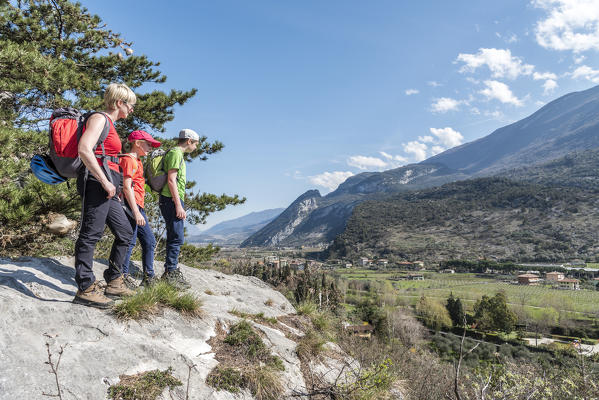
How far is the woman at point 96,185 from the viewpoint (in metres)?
2.52

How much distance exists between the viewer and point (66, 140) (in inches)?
99.3

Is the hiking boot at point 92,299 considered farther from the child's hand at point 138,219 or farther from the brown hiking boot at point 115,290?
the child's hand at point 138,219

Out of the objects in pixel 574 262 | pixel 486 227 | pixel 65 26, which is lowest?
pixel 574 262

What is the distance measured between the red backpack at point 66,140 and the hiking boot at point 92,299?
1.08m

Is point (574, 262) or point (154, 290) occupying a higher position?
A: point (154, 290)

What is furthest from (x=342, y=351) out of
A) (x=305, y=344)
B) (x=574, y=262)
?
(x=574, y=262)

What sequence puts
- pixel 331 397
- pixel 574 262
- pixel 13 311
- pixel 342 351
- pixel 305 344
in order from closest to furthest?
pixel 13 311, pixel 331 397, pixel 305 344, pixel 342 351, pixel 574 262

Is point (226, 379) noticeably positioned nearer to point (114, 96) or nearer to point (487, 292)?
point (114, 96)

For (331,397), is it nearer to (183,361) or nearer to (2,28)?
(183,361)

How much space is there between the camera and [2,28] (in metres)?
7.75

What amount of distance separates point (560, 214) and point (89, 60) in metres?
150

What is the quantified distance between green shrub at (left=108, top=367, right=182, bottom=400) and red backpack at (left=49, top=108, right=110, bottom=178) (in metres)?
1.80

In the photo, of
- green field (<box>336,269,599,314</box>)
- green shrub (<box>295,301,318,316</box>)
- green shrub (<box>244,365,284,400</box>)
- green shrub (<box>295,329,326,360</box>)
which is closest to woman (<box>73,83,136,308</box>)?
green shrub (<box>244,365,284,400</box>)

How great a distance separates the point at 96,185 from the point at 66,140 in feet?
1.44
